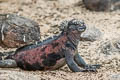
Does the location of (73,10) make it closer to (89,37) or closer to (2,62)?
(89,37)

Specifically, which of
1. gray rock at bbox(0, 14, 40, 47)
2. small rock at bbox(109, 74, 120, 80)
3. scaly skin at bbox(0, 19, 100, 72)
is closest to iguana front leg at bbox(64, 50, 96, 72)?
scaly skin at bbox(0, 19, 100, 72)

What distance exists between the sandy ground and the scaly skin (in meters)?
0.13

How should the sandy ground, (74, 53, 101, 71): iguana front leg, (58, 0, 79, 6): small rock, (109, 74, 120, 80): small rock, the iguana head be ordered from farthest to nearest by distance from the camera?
(58, 0, 79, 6): small rock
(74, 53, 101, 71): iguana front leg
the iguana head
the sandy ground
(109, 74, 120, 80): small rock

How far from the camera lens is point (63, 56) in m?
6.77

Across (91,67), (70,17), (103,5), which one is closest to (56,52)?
(91,67)

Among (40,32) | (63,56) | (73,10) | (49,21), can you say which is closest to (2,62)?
(63,56)

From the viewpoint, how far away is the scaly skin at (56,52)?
22.1ft

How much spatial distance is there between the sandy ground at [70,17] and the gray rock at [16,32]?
55 centimetres

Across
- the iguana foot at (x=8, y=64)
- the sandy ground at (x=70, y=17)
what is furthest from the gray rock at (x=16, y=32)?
the iguana foot at (x=8, y=64)

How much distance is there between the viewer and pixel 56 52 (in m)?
6.75

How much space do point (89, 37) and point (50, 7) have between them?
265cm

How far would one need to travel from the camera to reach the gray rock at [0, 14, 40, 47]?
313 inches

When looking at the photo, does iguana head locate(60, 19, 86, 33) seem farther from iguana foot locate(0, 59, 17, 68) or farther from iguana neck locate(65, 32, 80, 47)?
iguana foot locate(0, 59, 17, 68)

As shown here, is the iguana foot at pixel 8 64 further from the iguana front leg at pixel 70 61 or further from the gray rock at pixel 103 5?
the gray rock at pixel 103 5
